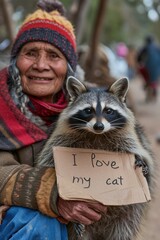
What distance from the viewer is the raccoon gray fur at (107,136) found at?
237 cm

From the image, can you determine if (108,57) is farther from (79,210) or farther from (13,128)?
(79,210)

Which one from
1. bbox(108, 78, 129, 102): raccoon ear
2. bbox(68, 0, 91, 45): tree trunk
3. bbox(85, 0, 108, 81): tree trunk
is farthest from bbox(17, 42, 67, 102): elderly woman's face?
bbox(85, 0, 108, 81): tree trunk

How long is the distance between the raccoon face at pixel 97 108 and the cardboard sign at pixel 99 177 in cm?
15

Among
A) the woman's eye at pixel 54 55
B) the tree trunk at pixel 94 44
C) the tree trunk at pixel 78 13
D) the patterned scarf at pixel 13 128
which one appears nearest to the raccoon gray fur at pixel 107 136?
the patterned scarf at pixel 13 128

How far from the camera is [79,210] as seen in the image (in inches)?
89.7

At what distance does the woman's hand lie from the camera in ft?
7.48

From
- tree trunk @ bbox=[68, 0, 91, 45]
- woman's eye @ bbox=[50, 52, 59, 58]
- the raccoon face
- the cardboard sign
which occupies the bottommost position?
tree trunk @ bbox=[68, 0, 91, 45]

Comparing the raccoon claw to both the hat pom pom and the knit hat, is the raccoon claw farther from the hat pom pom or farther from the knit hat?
the hat pom pom

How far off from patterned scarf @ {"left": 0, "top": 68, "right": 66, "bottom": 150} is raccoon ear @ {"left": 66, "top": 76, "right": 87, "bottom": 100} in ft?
0.98

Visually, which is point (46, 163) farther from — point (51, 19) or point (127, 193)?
point (51, 19)

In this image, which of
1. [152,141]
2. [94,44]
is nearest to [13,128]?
[94,44]

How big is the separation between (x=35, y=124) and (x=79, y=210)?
0.62 m

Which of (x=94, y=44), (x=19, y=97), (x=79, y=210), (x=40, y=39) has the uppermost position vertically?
(x=40, y=39)

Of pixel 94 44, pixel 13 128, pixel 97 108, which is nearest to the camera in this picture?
pixel 97 108
